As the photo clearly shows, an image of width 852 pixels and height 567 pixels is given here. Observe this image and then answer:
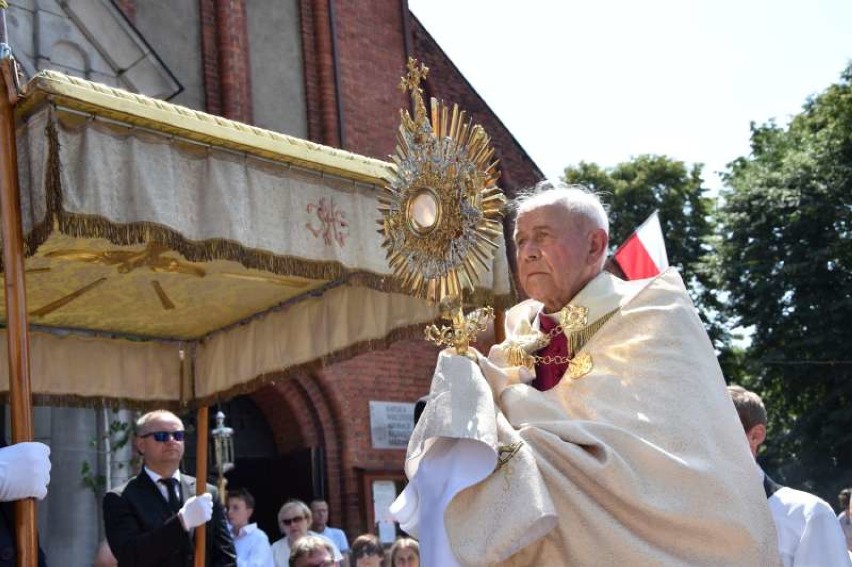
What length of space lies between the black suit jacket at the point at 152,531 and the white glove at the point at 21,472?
1.08 meters

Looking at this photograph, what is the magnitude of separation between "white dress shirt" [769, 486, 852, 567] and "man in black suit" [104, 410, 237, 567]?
2.46 m

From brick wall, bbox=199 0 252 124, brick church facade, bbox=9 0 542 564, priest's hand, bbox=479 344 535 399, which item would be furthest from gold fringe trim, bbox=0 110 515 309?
brick wall, bbox=199 0 252 124

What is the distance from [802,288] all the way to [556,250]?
1976cm

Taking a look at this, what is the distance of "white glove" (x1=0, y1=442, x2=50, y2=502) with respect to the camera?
13.1 ft

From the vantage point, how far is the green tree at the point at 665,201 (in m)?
27.8

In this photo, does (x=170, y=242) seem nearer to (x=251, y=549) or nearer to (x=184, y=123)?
(x=184, y=123)

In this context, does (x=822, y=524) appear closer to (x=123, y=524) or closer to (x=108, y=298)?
(x=123, y=524)

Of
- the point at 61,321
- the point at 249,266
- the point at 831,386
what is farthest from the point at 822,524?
the point at 831,386

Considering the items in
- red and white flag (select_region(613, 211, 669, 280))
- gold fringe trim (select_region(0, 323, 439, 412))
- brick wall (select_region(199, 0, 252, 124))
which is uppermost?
brick wall (select_region(199, 0, 252, 124))

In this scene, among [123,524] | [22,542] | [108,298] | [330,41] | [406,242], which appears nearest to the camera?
[406,242]

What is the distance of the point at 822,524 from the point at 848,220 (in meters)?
19.2

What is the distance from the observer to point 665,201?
29281 millimetres

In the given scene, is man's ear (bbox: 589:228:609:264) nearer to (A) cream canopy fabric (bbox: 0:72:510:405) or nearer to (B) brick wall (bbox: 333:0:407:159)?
(A) cream canopy fabric (bbox: 0:72:510:405)

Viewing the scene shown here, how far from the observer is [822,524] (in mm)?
4020
